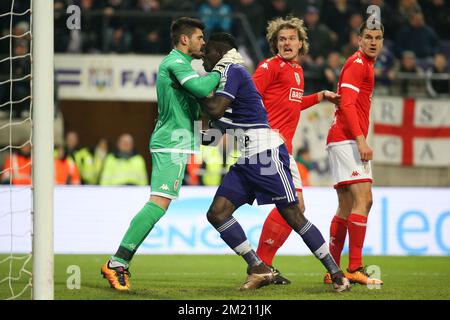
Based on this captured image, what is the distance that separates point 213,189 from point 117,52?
183 inches

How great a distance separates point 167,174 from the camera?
7648 mm

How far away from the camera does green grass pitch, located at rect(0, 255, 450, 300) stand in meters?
7.37

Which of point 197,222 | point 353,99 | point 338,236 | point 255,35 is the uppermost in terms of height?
point 255,35

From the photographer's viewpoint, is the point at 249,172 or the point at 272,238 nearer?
the point at 249,172

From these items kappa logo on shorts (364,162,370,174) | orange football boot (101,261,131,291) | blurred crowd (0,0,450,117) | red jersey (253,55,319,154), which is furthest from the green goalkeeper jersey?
blurred crowd (0,0,450,117)

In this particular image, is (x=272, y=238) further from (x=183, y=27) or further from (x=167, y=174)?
(x=183, y=27)

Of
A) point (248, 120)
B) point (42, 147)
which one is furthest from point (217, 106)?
point (42, 147)

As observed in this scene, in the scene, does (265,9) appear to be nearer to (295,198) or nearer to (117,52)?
(117,52)

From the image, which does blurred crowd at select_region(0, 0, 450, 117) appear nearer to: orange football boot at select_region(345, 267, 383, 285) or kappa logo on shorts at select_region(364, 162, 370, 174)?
kappa logo on shorts at select_region(364, 162, 370, 174)

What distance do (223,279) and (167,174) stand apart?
1846 mm

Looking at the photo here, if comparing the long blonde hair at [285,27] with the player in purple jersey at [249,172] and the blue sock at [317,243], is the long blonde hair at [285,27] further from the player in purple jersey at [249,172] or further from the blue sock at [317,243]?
the blue sock at [317,243]

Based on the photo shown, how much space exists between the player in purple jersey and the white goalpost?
4.63 ft

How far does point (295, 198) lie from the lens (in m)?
7.59

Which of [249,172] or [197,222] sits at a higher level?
[249,172]
